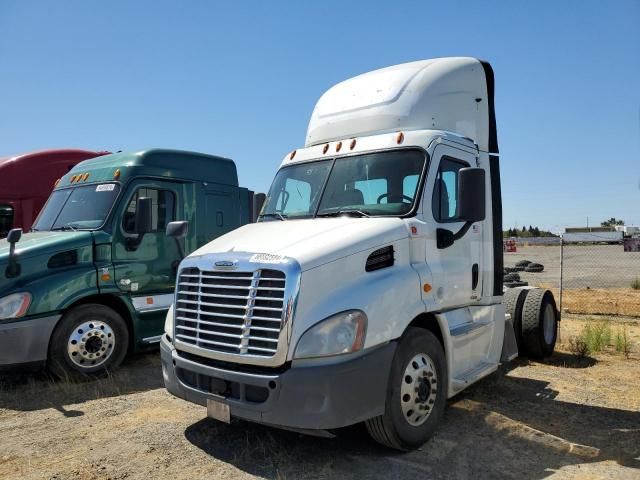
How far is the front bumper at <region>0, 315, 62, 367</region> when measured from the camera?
5824 mm

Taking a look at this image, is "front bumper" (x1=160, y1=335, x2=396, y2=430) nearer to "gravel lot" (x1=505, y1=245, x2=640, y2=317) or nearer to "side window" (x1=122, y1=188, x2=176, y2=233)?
"side window" (x1=122, y1=188, x2=176, y2=233)

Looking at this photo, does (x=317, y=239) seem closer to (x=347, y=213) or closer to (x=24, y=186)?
(x=347, y=213)

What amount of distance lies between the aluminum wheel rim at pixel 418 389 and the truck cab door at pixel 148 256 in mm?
4339

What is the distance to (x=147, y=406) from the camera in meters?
5.42

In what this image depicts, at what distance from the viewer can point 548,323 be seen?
7508mm

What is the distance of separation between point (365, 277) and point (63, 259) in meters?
4.39

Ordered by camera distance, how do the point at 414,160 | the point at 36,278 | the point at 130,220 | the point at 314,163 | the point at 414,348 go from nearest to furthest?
the point at 414,348 → the point at 414,160 → the point at 314,163 → the point at 36,278 → the point at 130,220

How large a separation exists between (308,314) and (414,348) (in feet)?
3.33

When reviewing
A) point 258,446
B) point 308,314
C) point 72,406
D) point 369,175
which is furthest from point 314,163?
point 72,406

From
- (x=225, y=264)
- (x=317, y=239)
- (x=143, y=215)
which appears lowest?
(x=225, y=264)

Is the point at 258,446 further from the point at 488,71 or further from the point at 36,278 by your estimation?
the point at 488,71

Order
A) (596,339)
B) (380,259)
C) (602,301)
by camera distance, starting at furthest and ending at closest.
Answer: (602,301), (596,339), (380,259)

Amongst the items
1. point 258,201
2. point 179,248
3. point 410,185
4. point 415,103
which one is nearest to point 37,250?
point 179,248

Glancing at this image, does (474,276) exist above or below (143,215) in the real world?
below
